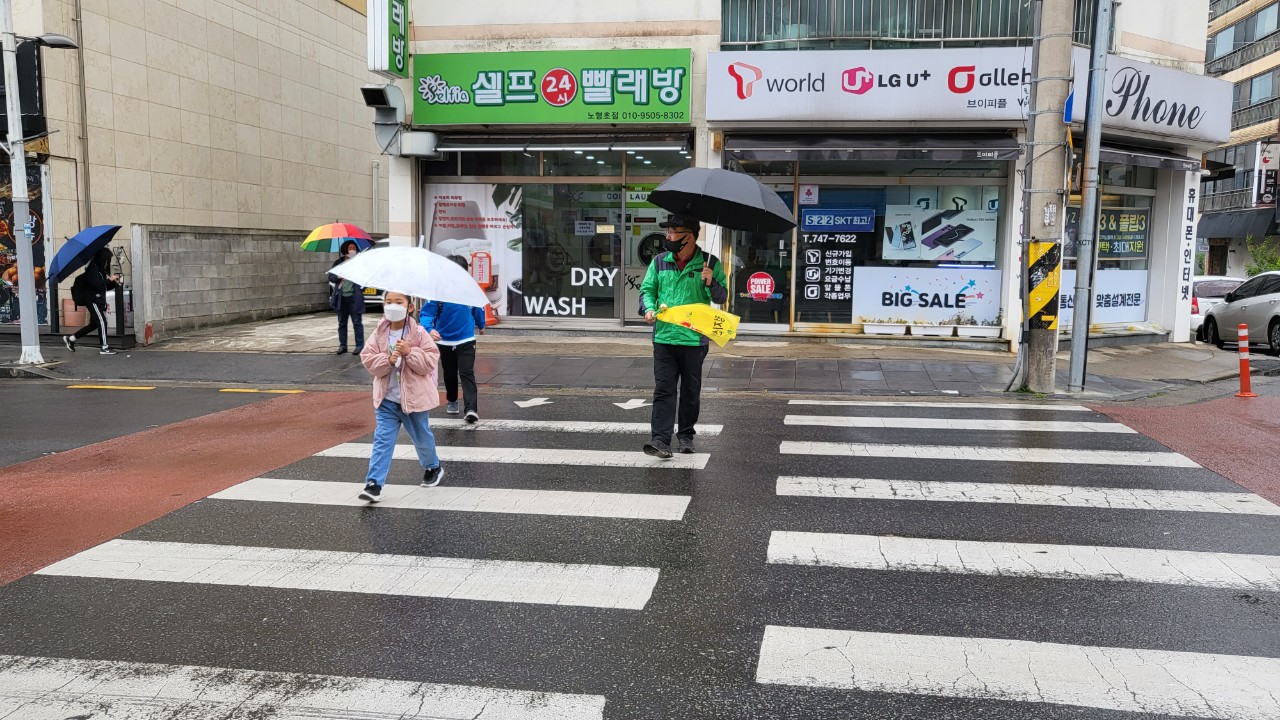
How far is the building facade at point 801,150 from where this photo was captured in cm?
1544

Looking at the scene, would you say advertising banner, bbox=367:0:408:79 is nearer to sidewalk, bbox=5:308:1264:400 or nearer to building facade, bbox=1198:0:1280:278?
sidewalk, bbox=5:308:1264:400

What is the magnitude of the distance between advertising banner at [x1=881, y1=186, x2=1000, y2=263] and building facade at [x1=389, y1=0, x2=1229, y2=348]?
0.03 metres

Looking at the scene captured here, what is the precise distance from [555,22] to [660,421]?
417 inches

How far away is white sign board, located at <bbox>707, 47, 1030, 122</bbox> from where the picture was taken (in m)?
14.9

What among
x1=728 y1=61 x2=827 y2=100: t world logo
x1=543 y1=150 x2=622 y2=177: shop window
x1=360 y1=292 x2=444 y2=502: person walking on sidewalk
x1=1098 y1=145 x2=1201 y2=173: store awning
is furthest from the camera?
x1=543 y1=150 x2=622 y2=177: shop window

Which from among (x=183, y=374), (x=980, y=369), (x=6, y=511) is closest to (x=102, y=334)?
(x=183, y=374)

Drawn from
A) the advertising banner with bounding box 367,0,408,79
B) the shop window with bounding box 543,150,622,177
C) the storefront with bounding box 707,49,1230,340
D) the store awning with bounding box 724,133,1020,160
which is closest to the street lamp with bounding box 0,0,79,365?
the advertising banner with bounding box 367,0,408,79

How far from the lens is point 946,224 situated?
53.8 feet

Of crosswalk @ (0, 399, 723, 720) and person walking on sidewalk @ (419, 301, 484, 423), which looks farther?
person walking on sidewalk @ (419, 301, 484, 423)

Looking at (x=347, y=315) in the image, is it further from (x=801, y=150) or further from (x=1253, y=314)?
(x=1253, y=314)

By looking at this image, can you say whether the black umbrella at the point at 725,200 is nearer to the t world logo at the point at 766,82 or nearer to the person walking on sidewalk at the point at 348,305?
the t world logo at the point at 766,82

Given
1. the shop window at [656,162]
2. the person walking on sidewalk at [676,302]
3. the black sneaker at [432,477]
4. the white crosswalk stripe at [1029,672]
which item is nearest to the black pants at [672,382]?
the person walking on sidewalk at [676,302]

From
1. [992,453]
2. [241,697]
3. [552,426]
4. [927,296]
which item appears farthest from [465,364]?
[927,296]

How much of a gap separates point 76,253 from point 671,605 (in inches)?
532
